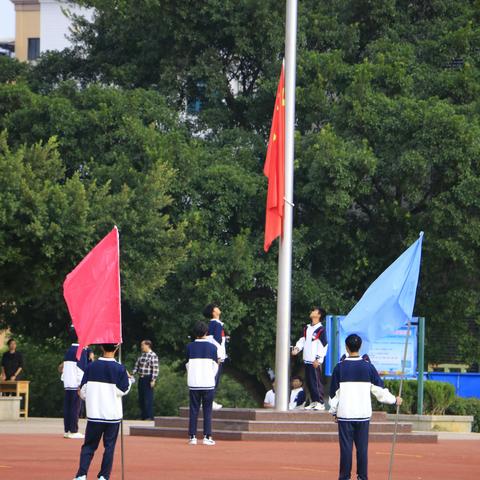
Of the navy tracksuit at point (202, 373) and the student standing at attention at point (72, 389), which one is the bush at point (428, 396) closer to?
the student standing at attention at point (72, 389)

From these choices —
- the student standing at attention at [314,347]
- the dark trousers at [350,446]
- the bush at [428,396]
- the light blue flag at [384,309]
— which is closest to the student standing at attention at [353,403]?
the dark trousers at [350,446]

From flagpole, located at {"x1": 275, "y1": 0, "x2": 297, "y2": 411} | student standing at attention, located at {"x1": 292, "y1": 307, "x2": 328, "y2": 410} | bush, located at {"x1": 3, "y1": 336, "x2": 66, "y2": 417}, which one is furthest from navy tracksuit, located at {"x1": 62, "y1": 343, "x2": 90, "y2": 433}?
bush, located at {"x1": 3, "y1": 336, "x2": 66, "y2": 417}

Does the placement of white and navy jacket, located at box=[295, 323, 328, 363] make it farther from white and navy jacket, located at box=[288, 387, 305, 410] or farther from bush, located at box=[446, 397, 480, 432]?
bush, located at box=[446, 397, 480, 432]

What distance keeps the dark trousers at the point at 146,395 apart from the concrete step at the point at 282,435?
5711mm

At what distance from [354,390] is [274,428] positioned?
8384 mm

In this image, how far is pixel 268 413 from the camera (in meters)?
22.2

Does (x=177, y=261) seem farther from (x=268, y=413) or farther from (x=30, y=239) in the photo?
(x=268, y=413)

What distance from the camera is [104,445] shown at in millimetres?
13430

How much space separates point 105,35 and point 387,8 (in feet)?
25.3

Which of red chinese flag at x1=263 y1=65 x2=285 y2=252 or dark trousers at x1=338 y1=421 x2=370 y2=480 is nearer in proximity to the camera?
dark trousers at x1=338 y1=421 x2=370 y2=480

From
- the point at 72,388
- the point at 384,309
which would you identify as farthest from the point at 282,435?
the point at 384,309

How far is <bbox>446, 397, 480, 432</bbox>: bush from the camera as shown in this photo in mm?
29906

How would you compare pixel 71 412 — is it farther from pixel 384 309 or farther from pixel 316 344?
pixel 384 309

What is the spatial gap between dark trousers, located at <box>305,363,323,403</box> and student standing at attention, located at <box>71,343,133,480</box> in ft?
33.9
